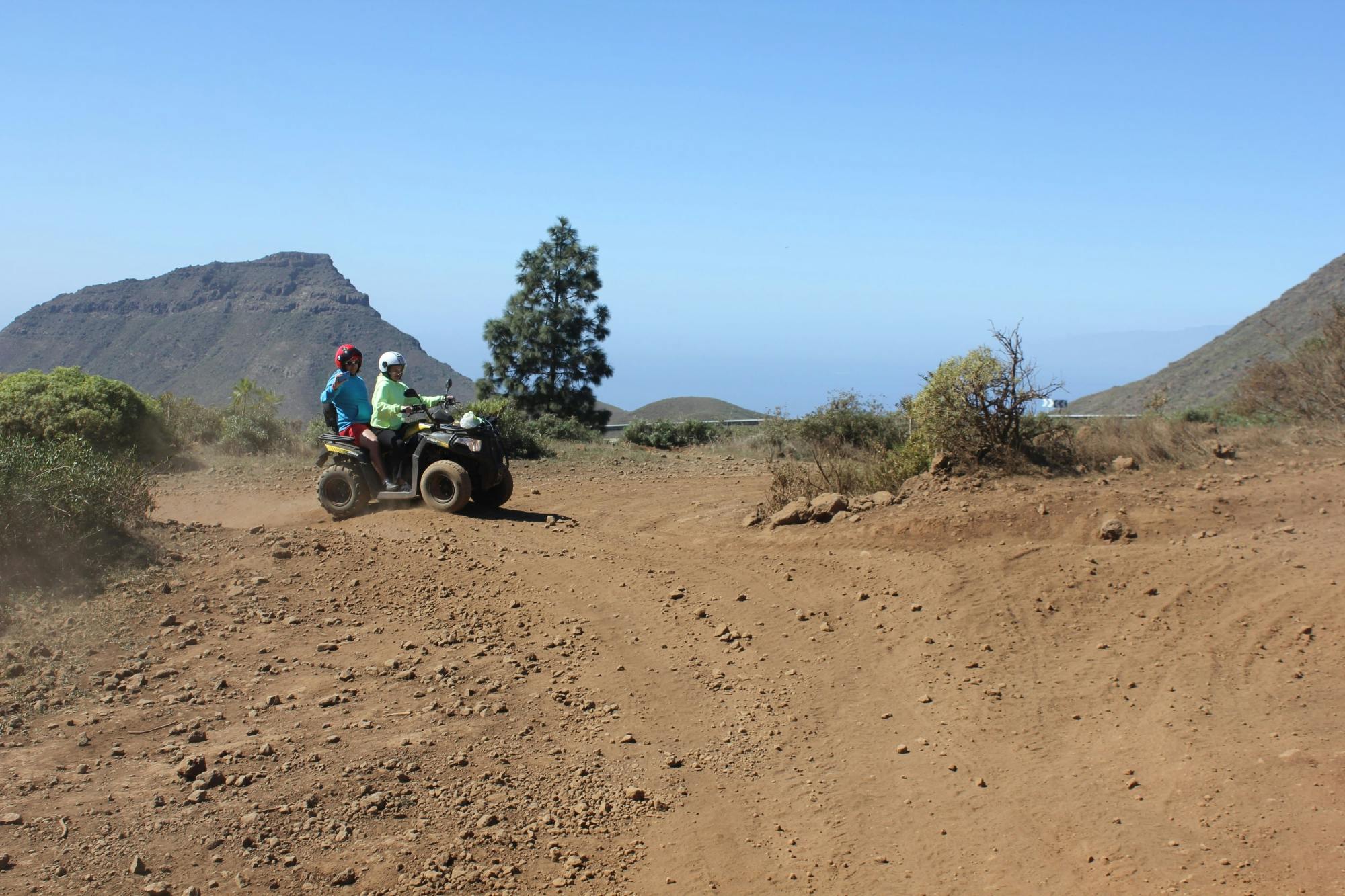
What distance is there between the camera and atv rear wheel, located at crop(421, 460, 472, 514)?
1123 cm

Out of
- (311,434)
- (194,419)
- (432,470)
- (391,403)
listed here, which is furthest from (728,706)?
(194,419)

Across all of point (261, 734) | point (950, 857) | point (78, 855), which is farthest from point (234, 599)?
point (950, 857)

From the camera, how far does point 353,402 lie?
472 inches

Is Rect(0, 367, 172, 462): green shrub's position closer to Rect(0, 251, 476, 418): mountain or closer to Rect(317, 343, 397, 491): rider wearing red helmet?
Rect(317, 343, 397, 491): rider wearing red helmet

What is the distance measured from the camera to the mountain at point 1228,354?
113 feet

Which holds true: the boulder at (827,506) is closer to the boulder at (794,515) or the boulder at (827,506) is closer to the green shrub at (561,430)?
the boulder at (794,515)

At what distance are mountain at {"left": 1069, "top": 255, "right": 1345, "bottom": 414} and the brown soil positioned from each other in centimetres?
2553

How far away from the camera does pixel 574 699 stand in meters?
6.48

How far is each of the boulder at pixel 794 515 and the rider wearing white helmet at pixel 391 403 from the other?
408 centimetres

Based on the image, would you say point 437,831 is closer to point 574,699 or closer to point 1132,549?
point 574,699

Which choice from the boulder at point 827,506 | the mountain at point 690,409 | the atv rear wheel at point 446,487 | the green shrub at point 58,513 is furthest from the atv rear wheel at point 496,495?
the mountain at point 690,409

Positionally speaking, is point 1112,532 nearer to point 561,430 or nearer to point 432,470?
point 432,470

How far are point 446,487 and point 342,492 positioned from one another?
1.43 metres

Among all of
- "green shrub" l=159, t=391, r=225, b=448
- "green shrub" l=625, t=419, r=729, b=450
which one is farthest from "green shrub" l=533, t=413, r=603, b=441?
"green shrub" l=159, t=391, r=225, b=448
